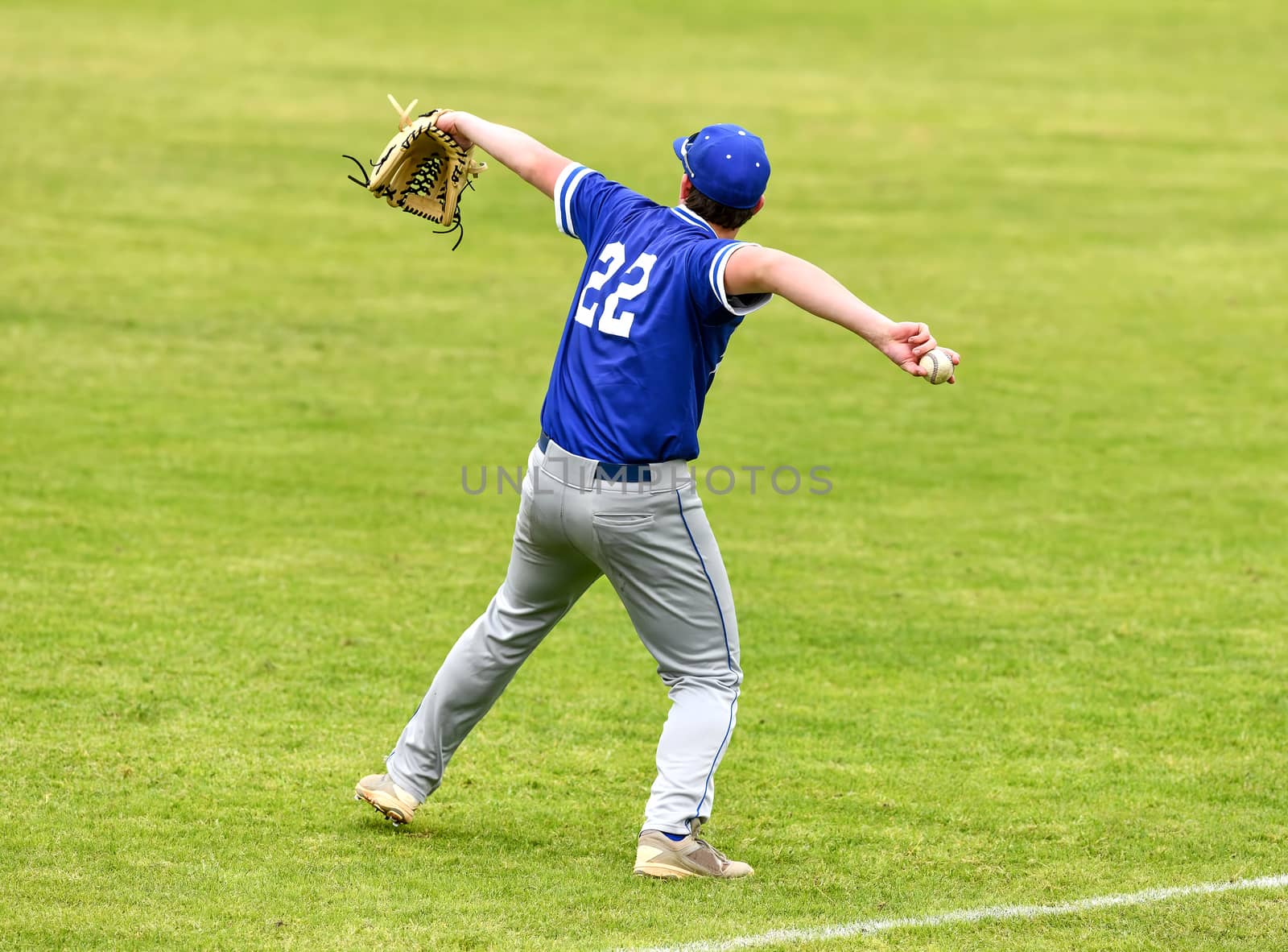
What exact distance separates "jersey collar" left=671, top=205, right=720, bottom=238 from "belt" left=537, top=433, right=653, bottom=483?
773 millimetres

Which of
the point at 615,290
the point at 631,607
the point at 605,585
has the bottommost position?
the point at 605,585

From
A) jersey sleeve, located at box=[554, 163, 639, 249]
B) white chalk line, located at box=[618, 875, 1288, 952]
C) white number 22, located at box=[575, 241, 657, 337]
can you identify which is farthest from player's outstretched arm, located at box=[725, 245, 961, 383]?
white chalk line, located at box=[618, 875, 1288, 952]

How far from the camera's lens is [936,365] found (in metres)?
4.47

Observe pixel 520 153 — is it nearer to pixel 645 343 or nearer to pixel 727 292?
pixel 645 343

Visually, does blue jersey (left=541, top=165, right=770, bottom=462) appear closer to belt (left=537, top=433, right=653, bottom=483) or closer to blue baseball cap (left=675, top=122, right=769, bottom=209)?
belt (left=537, top=433, right=653, bottom=483)

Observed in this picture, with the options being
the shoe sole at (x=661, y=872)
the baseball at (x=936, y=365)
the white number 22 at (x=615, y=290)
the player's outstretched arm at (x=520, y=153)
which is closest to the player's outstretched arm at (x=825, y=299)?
the baseball at (x=936, y=365)

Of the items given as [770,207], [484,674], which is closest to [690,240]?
[484,674]

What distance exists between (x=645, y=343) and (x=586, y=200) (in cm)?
71

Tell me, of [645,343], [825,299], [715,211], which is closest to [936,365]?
[825,299]

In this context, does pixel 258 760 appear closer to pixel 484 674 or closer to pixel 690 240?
pixel 484 674

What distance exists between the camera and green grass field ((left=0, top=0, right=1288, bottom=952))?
5184mm

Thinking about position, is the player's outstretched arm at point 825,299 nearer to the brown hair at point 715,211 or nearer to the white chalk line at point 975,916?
the brown hair at point 715,211

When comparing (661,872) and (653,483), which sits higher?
(653,483)

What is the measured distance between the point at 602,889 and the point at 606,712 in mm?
1879
